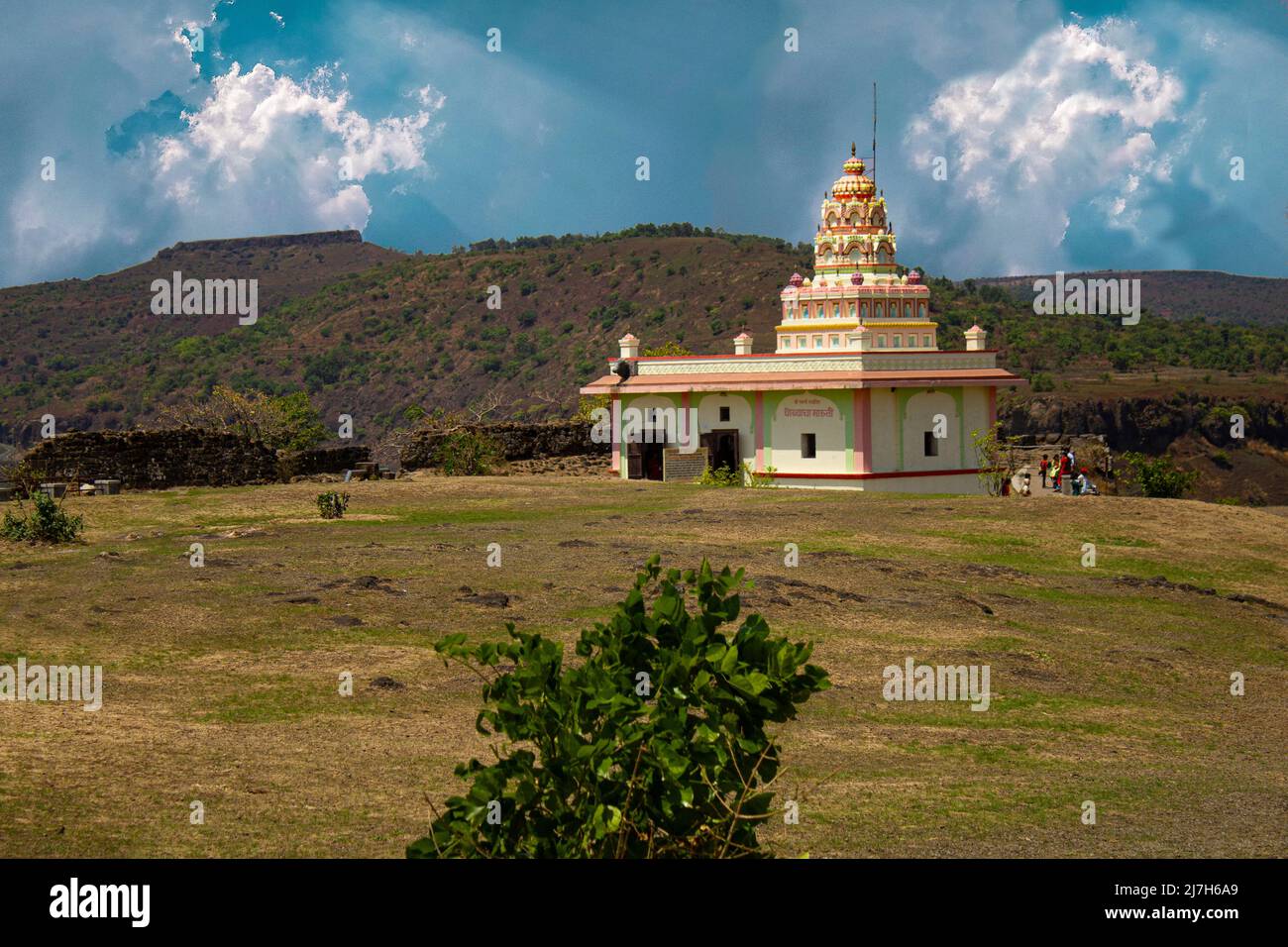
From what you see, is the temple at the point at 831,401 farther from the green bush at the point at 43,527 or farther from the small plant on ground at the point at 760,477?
the green bush at the point at 43,527

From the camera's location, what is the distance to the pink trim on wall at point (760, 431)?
3563 cm

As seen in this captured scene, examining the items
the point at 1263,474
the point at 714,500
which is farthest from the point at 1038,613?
the point at 1263,474

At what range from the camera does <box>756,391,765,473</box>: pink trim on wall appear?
117ft

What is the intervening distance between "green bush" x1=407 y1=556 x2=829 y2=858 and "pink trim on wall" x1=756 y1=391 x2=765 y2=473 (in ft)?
97.0

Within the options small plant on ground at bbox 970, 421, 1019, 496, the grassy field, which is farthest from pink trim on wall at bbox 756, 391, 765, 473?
the grassy field

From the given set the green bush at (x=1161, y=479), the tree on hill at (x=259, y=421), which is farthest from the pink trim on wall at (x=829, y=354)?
the tree on hill at (x=259, y=421)

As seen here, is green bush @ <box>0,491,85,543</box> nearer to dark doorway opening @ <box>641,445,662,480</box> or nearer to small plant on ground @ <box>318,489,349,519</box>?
small plant on ground @ <box>318,489,349,519</box>

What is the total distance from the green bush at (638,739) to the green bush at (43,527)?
13.9 meters

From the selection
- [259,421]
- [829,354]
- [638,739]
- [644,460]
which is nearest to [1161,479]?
[829,354]

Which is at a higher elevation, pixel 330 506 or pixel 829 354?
pixel 829 354

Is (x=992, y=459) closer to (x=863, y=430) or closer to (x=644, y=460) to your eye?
(x=863, y=430)

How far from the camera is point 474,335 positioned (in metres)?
104

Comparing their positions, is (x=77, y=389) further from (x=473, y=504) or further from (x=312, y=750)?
(x=312, y=750)

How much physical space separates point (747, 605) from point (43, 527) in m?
9.28
